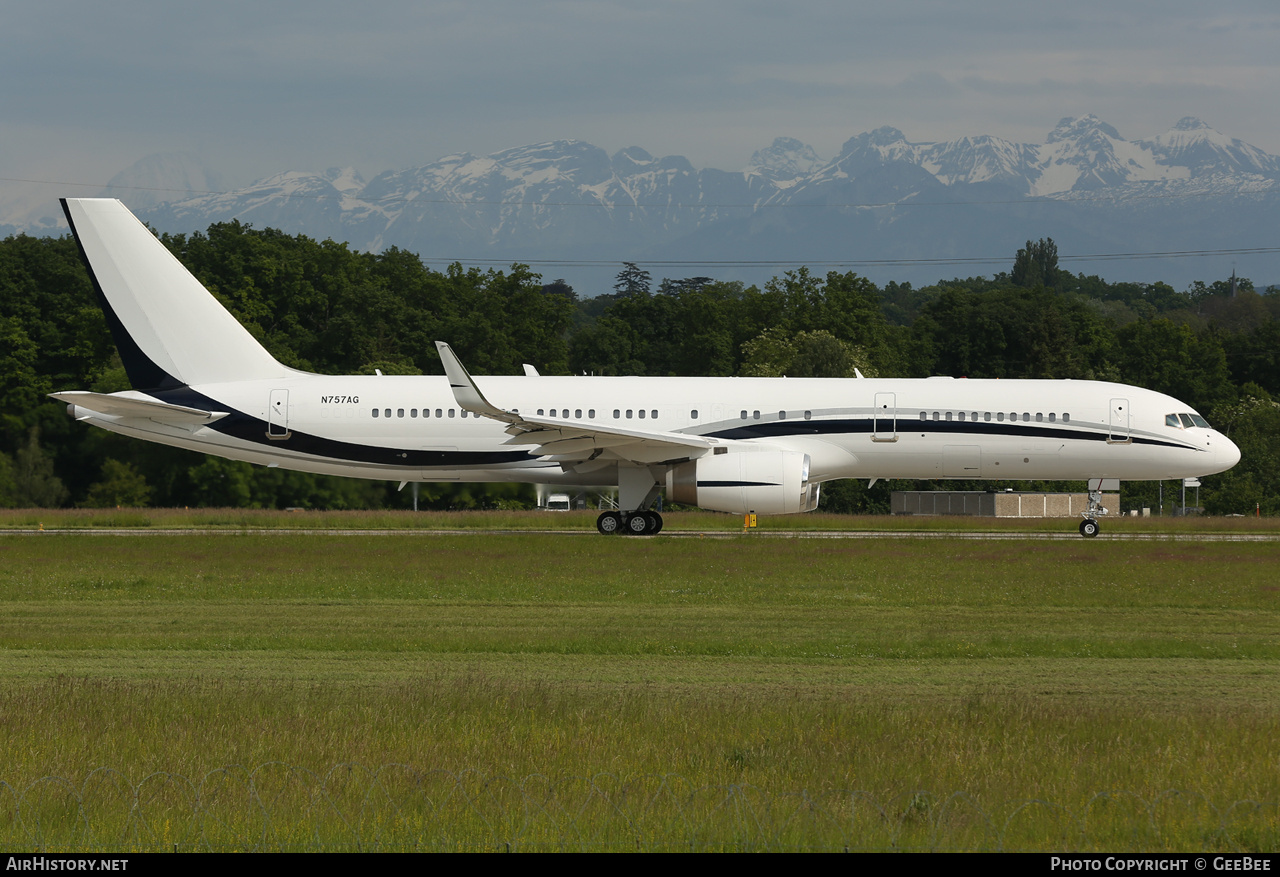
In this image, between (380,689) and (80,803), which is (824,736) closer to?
(380,689)

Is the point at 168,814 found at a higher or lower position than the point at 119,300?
lower

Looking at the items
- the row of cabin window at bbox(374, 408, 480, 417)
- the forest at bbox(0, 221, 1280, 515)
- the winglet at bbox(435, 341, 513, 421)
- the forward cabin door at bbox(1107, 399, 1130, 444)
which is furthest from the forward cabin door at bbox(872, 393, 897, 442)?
the forest at bbox(0, 221, 1280, 515)

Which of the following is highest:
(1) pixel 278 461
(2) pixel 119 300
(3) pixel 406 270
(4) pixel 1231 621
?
(3) pixel 406 270

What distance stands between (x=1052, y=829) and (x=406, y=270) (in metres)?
81.2

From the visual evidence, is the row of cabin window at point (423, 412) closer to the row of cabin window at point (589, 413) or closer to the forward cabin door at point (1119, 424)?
the row of cabin window at point (589, 413)

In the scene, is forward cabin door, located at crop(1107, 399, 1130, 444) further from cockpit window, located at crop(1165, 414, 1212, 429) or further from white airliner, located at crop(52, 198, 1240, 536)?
cockpit window, located at crop(1165, 414, 1212, 429)

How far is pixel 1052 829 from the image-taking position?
7719 millimetres

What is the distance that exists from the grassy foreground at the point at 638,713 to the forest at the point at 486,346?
A: 27.5 m

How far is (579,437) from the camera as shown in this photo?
28.5 meters

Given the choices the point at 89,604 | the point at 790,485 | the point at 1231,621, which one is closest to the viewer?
the point at 1231,621

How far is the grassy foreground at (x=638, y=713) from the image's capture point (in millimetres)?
7812

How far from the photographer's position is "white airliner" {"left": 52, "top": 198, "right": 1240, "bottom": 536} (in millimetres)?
30391

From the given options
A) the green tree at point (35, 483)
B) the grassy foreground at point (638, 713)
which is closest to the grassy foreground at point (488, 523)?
the green tree at point (35, 483)
